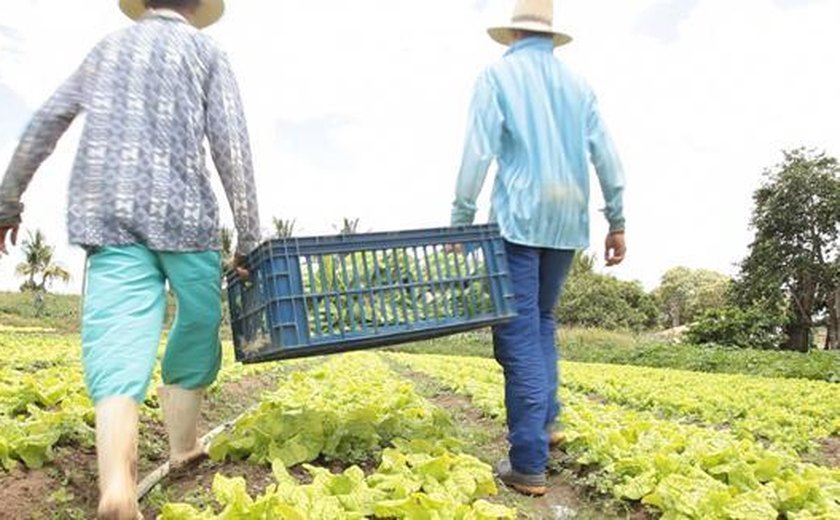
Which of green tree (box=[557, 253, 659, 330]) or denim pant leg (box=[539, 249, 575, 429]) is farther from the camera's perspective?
green tree (box=[557, 253, 659, 330])

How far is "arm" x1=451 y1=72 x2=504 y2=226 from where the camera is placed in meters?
3.91

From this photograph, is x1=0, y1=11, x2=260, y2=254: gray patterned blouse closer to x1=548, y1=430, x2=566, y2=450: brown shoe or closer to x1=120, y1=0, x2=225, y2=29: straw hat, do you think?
x1=120, y1=0, x2=225, y2=29: straw hat

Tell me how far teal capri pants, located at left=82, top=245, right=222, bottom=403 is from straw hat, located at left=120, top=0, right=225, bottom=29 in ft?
3.57

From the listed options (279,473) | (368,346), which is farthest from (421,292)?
(279,473)

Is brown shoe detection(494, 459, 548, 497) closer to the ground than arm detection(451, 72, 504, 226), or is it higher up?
closer to the ground

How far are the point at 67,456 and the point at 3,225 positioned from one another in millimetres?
1242

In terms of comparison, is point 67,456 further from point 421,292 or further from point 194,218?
point 421,292

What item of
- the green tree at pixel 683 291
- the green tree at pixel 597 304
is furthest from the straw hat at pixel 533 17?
the green tree at pixel 683 291

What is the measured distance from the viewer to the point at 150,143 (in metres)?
3.27

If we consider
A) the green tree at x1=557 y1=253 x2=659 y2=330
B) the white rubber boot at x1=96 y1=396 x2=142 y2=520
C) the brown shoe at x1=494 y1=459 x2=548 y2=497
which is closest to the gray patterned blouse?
the white rubber boot at x1=96 y1=396 x2=142 y2=520

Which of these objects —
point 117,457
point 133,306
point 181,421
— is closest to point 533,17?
point 133,306

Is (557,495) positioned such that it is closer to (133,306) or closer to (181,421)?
(181,421)

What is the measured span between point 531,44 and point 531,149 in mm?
603

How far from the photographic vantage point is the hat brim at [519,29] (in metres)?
4.18
